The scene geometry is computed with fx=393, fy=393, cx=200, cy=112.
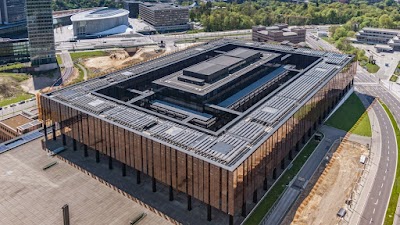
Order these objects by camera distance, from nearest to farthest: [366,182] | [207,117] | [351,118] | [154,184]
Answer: [154,184] < [366,182] < [207,117] < [351,118]

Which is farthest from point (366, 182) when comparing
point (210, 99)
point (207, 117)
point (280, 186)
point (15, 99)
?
point (15, 99)

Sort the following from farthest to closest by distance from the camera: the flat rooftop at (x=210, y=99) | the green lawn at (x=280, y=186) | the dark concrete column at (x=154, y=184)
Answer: the dark concrete column at (x=154, y=184) → the flat rooftop at (x=210, y=99) → the green lawn at (x=280, y=186)

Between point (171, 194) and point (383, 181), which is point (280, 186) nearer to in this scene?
point (383, 181)

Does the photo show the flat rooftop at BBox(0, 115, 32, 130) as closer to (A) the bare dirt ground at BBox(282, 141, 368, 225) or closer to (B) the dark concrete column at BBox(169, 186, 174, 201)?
(B) the dark concrete column at BBox(169, 186, 174, 201)

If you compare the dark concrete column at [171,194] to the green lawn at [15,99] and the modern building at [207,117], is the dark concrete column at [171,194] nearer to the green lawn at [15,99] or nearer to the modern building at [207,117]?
the modern building at [207,117]

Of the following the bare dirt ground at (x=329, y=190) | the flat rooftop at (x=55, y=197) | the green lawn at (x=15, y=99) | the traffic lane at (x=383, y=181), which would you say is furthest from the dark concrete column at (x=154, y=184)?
the green lawn at (x=15, y=99)

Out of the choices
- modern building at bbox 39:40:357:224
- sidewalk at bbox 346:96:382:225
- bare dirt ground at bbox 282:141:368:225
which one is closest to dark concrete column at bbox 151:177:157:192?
modern building at bbox 39:40:357:224
